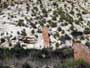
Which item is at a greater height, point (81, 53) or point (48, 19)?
point (81, 53)

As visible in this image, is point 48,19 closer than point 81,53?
No

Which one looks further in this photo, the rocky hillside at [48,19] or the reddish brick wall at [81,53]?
the rocky hillside at [48,19]

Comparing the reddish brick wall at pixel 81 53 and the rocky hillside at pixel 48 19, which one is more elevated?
the reddish brick wall at pixel 81 53

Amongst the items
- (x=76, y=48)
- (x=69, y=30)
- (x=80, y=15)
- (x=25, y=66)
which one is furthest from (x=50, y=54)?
(x=80, y=15)

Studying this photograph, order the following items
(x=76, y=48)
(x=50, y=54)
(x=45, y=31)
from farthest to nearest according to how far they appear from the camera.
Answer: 1. (x=45, y=31)
2. (x=50, y=54)
3. (x=76, y=48)

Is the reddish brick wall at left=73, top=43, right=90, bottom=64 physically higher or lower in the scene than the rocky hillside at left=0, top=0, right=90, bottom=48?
higher

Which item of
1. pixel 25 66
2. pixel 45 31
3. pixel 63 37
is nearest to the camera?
pixel 25 66

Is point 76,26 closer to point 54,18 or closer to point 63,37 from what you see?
point 54,18

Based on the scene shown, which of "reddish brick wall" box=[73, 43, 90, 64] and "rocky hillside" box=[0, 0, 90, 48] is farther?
"rocky hillside" box=[0, 0, 90, 48]
